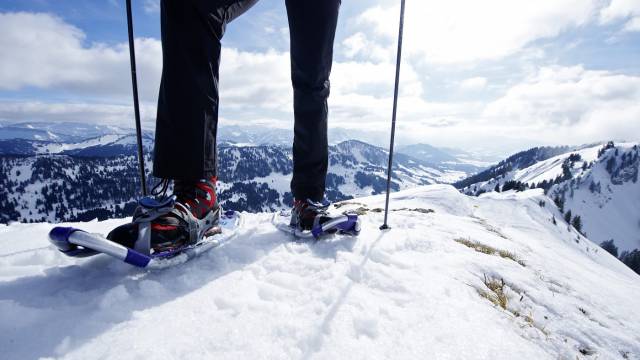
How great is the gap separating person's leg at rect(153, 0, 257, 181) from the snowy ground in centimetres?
77

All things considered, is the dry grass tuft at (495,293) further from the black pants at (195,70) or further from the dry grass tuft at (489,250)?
the black pants at (195,70)

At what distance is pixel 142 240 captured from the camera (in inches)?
85.9

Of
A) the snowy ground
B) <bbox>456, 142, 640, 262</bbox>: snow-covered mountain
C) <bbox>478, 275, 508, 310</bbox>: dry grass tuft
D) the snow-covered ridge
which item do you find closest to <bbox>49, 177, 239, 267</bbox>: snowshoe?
the snowy ground

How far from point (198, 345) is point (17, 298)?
1110mm

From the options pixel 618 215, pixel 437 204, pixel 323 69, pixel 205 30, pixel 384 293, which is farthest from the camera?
pixel 618 215

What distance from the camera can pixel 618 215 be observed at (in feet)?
576

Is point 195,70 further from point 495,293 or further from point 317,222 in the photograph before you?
point 495,293

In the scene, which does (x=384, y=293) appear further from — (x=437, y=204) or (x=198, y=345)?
(x=437, y=204)

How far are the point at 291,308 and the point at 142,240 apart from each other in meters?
Result: 1.08

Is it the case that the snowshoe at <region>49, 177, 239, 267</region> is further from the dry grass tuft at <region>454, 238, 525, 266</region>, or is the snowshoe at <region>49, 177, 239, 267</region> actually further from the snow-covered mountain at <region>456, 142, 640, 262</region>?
the snow-covered mountain at <region>456, 142, 640, 262</region>

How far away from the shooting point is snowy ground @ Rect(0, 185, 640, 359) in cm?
158

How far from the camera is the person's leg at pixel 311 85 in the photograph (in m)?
2.91

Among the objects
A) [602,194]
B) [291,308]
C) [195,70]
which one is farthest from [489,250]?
[602,194]

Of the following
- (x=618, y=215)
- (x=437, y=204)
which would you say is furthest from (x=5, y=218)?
Answer: (x=618, y=215)
